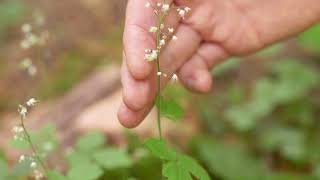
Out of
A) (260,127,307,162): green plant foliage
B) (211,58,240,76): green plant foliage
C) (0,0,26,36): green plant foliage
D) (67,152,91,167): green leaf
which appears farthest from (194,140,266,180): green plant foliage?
(0,0,26,36): green plant foliage

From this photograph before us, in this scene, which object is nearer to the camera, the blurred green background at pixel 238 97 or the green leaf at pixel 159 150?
the green leaf at pixel 159 150

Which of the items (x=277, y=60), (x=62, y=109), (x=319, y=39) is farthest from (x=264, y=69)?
(x=62, y=109)

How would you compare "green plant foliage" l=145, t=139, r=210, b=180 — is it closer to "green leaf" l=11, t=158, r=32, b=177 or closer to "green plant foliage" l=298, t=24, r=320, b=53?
"green leaf" l=11, t=158, r=32, b=177

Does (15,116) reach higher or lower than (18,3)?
lower

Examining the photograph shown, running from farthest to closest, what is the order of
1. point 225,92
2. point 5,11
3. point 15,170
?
point 5,11 < point 225,92 < point 15,170

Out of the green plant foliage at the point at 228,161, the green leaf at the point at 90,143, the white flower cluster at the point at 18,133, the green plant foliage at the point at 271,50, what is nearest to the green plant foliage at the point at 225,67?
the green plant foliage at the point at 271,50

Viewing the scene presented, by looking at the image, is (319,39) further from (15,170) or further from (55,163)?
(15,170)

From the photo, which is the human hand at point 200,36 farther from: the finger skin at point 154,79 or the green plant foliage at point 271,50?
the green plant foliage at point 271,50

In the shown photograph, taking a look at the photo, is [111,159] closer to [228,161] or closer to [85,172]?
[85,172]
